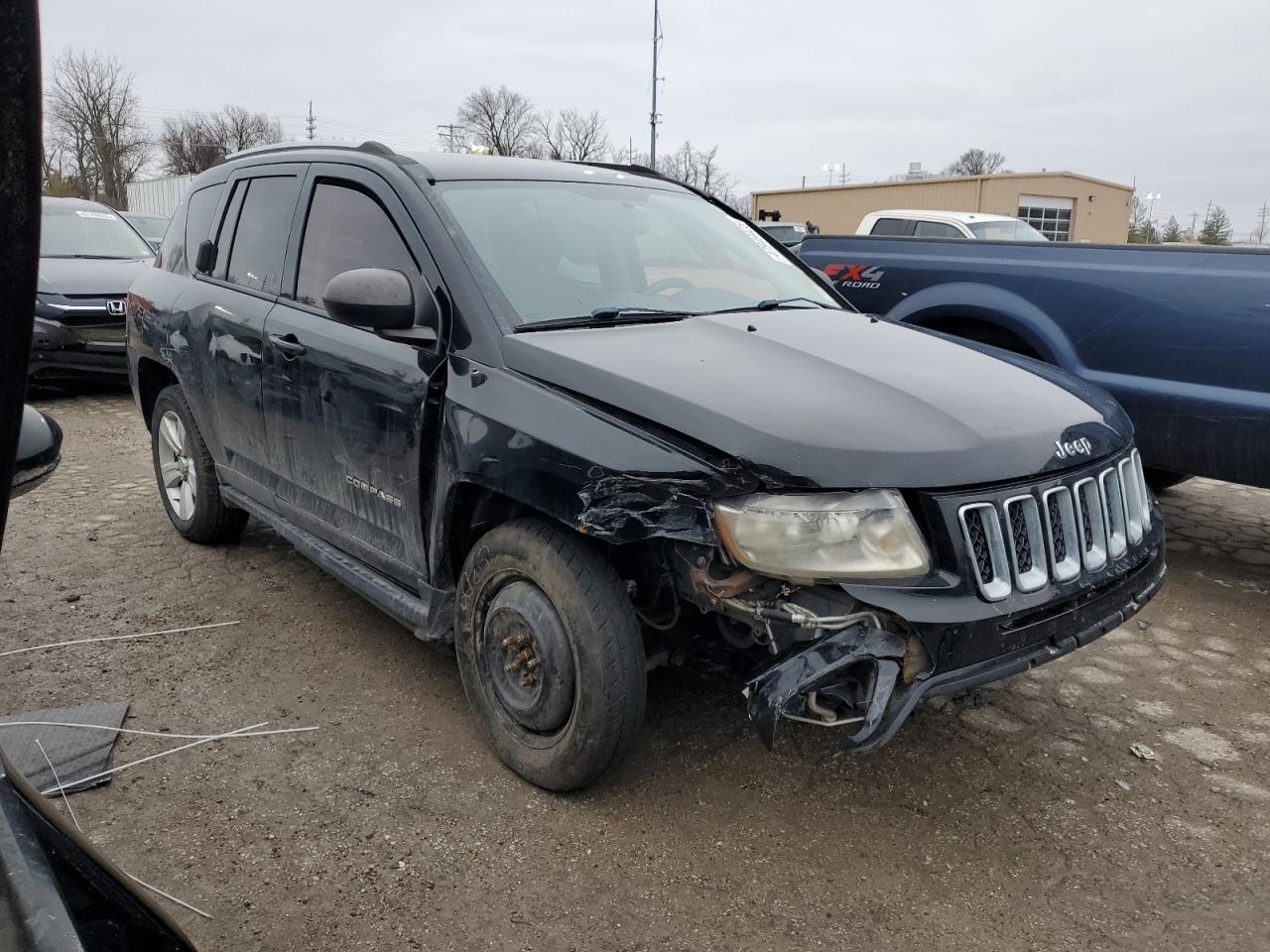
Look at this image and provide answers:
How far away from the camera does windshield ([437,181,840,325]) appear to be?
3107 mm

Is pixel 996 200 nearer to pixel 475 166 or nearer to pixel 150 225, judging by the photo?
pixel 150 225

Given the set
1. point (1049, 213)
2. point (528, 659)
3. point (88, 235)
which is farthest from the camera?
point (1049, 213)

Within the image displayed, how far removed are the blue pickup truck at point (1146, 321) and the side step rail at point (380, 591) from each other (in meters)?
2.66

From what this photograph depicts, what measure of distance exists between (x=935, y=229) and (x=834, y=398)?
9.25 metres

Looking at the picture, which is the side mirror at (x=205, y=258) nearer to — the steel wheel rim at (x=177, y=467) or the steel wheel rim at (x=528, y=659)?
the steel wheel rim at (x=177, y=467)

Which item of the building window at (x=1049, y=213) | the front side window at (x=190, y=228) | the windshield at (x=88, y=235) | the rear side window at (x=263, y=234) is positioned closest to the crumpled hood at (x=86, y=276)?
the windshield at (x=88, y=235)

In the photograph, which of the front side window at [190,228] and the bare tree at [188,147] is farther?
the bare tree at [188,147]

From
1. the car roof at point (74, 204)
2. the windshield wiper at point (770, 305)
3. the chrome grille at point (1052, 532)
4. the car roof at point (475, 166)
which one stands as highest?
the car roof at point (74, 204)

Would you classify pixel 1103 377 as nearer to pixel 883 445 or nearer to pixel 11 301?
pixel 883 445

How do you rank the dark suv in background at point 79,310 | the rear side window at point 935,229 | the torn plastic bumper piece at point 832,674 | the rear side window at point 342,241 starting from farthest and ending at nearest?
the rear side window at point 935,229 → the dark suv in background at point 79,310 → the rear side window at point 342,241 → the torn plastic bumper piece at point 832,674

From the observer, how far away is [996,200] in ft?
115

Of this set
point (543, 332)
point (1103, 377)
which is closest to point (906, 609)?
point (543, 332)

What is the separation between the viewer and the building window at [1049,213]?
36.4 meters

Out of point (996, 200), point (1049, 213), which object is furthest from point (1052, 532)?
point (1049, 213)
